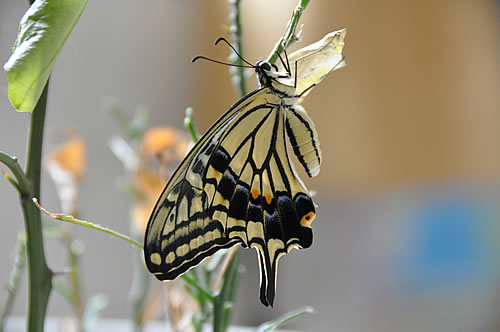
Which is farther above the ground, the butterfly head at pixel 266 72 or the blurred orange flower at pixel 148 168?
the butterfly head at pixel 266 72

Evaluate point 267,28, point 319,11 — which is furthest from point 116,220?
point 319,11

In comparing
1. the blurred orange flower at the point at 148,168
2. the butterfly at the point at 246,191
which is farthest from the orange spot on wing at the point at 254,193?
the blurred orange flower at the point at 148,168

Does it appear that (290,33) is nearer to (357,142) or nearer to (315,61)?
(315,61)

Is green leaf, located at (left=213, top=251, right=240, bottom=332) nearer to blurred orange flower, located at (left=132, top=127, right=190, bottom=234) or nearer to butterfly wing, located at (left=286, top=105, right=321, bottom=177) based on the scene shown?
butterfly wing, located at (left=286, top=105, right=321, bottom=177)

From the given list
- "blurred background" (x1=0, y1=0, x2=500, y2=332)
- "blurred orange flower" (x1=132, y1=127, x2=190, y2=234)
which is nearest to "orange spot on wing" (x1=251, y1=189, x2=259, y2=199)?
"blurred orange flower" (x1=132, y1=127, x2=190, y2=234)

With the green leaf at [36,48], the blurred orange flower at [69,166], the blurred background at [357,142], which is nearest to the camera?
the green leaf at [36,48]

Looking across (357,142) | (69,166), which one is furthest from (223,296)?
(357,142)

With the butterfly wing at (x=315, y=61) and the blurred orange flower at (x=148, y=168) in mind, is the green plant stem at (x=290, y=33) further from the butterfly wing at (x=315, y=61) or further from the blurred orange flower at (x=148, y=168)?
the blurred orange flower at (x=148, y=168)

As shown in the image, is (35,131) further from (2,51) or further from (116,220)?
(116,220)
